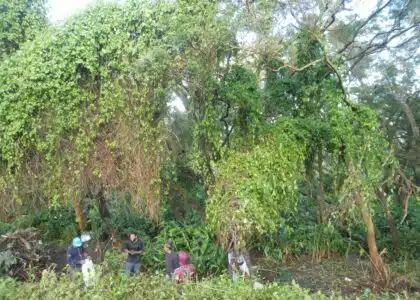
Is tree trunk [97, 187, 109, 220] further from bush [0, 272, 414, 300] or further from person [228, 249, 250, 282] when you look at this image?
bush [0, 272, 414, 300]

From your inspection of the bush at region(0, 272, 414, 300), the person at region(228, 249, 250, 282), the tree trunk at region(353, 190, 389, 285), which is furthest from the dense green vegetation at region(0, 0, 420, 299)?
the bush at region(0, 272, 414, 300)

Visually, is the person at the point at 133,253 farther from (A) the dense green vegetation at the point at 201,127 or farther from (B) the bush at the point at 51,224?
(B) the bush at the point at 51,224

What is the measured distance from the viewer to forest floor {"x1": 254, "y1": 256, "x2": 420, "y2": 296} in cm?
637

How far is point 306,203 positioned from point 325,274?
145 inches

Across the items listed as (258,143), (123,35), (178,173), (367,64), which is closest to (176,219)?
(178,173)

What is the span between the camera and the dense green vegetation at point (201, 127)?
23.0ft

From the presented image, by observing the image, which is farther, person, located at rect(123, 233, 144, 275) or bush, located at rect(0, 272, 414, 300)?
person, located at rect(123, 233, 144, 275)

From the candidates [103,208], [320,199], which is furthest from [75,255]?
[320,199]

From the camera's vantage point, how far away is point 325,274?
766cm

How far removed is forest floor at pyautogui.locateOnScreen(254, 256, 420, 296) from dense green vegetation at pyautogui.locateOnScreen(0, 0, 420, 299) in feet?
0.33

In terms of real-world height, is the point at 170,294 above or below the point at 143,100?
below

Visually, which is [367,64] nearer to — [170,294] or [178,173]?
[178,173]

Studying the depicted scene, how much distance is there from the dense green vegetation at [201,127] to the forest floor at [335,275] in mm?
100

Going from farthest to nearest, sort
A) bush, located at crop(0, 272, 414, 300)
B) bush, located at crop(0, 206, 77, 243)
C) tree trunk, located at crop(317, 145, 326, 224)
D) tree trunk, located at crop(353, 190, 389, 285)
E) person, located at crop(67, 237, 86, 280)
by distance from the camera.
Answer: bush, located at crop(0, 206, 77, 243)
tree trunk, located at crop(317, 145, 326, 224)
person, located at crop(67, 237, 86, 280)
tree trunk, located at crop(353, 190, 389, 285)
bush, located at crop(0, 272, 414, 300)
